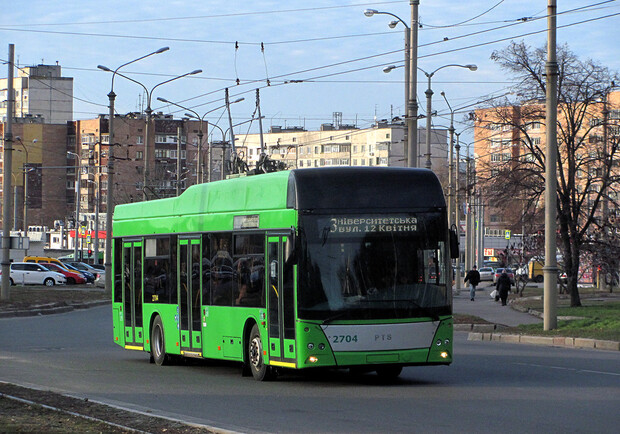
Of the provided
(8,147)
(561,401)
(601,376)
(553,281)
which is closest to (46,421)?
(561,401)

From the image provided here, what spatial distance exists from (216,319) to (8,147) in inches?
910

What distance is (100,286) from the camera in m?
62.4

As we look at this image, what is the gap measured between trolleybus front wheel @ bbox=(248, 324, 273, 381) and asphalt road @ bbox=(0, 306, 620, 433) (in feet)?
0.59

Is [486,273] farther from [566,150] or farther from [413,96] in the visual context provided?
[413,96]

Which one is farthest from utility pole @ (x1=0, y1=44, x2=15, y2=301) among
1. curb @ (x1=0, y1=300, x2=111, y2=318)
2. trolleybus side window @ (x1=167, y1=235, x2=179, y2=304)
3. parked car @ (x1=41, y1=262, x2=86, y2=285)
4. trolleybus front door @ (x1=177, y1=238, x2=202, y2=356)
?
parked car @ (x1=41, y1=262, x2=86, y2=285)


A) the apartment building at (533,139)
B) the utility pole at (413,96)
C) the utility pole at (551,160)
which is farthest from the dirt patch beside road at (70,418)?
the apartment building at (533,139)

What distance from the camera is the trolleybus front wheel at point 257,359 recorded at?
577 inches

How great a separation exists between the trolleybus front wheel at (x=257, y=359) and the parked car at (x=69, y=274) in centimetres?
5337

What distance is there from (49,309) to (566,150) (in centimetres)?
1828

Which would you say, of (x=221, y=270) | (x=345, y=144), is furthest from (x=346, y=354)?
(x=345, y=144)

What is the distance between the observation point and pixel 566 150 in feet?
124

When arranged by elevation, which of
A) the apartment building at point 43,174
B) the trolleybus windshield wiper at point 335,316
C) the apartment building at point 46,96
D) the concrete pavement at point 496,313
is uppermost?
the apartment building at point 46,96

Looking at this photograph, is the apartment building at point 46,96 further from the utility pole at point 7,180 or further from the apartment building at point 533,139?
the apartment building at point 533,139

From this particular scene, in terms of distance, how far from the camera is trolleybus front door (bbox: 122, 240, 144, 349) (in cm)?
1919
